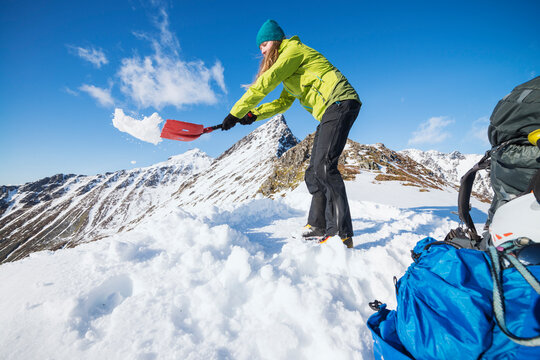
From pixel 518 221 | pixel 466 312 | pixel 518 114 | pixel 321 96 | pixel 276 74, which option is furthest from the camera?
pixel 321 96

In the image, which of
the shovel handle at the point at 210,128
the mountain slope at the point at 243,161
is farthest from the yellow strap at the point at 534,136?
the mountain slope at the point at 243,161

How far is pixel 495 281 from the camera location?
118 centimetres

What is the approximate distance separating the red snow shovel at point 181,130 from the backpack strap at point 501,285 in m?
4.14

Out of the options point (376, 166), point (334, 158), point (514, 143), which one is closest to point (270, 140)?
point (376, 166)

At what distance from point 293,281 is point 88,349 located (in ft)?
4.82

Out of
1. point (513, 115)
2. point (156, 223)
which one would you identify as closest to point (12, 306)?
point (156, 223)

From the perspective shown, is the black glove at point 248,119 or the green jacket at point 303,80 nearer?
the green jacket at point 303,80

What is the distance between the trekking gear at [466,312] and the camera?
103 cm

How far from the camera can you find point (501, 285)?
1.17 meters

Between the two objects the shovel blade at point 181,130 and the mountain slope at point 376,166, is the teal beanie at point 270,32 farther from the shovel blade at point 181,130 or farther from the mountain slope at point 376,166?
the mountain slope at point 376,166

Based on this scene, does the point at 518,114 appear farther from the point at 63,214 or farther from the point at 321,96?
the point at 63,214

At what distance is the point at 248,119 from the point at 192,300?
2.99 m

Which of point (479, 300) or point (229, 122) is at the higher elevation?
point (229, 122)

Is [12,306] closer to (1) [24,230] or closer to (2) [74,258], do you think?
(2) [74,258]
